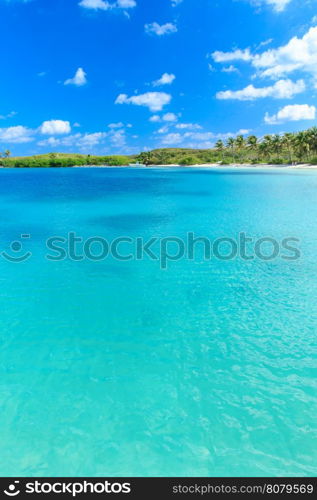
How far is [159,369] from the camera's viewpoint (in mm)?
7090

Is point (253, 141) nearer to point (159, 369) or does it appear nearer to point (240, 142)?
point (240, 142)

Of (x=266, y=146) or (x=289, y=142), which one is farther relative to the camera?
(x=266, y=146)

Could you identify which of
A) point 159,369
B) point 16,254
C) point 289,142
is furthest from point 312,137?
point 159,369

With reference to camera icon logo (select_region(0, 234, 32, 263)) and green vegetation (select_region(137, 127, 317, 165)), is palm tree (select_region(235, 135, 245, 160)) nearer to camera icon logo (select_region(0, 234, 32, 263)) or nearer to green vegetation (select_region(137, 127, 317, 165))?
green vegetation (select_region(137, 127, 317, 165))

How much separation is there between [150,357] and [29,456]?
10.7 feet

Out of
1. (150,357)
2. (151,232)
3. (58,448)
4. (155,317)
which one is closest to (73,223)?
(151,232)

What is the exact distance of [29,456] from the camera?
16.7ft

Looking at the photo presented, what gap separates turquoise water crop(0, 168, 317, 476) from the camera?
5113mm
